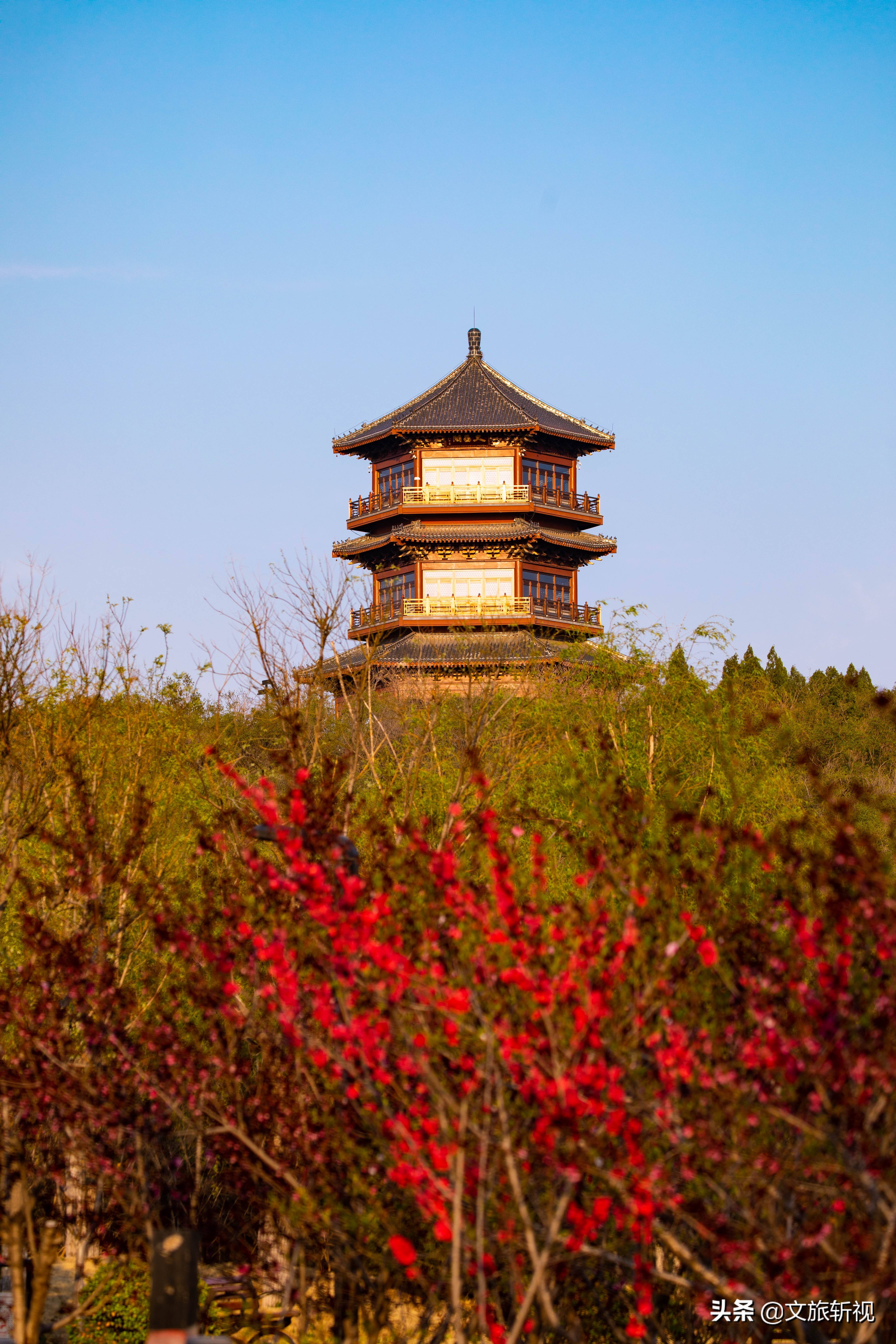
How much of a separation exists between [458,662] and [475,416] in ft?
27.9

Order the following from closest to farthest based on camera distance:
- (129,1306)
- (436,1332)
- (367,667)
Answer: (436,1332) → (129,1306) → (367,667)

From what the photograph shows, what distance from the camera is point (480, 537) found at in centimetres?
3353

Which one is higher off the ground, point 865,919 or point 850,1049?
point 865,919

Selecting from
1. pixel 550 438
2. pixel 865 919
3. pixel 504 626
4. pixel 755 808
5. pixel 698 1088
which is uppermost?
pixel 550 438

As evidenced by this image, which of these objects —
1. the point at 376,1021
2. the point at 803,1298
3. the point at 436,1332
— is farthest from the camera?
the point at 436,1332

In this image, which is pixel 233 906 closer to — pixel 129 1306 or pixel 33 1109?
pixel 33 1109

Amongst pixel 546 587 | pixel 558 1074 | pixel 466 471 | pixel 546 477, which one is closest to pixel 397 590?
pixel 466 471

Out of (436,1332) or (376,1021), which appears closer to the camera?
(376,1021)

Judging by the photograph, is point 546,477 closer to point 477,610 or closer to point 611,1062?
point 477,610

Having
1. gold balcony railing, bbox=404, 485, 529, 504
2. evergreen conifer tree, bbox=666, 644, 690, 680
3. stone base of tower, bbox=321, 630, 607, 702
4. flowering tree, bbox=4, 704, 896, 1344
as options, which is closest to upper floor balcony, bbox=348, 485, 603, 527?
gold balcony railing, bbox=404, 485, 529, 504

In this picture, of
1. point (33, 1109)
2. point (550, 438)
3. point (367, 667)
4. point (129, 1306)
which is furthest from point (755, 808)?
point (550, 438)

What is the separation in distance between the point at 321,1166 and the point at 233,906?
1.79 metres

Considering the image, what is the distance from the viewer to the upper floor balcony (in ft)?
111

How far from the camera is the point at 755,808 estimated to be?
18594 millimetres
